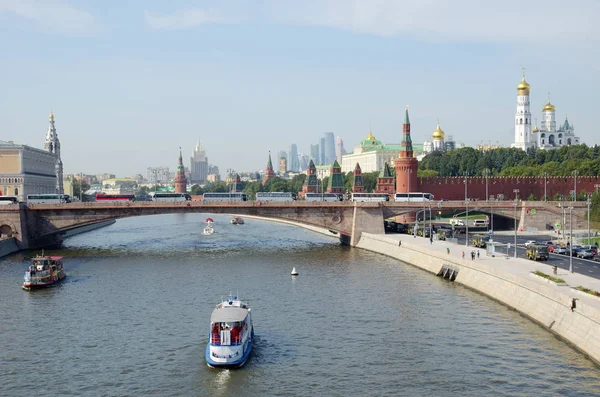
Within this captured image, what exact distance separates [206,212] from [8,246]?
81.1 ft

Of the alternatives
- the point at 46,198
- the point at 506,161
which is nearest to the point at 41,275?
the point at 46,198

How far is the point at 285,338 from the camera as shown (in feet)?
147

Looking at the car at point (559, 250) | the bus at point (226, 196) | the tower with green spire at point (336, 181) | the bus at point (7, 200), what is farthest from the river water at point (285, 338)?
the tower with green spire at point (336, 181)

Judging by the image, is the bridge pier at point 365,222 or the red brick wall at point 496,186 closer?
the bridge pier at point 365,222

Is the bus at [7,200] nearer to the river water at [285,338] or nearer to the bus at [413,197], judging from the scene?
the river water at [285,338]

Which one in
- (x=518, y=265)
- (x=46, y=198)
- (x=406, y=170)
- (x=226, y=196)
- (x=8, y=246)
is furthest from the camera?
(x=406, y=170)

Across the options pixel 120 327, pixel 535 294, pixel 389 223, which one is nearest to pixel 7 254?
pixel 120 327

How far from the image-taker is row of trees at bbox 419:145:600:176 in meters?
160

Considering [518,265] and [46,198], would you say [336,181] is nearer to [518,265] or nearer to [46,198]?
[46,198]

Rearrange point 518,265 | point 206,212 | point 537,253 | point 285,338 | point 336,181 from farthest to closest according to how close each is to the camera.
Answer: point 336,181 < point 206,212 < point 537,253 < point 518,265 < point 285,338

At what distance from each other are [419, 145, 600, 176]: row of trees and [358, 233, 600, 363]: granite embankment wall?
9060 cm

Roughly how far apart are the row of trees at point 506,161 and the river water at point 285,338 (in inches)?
3667

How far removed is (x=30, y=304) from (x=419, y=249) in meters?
38.6

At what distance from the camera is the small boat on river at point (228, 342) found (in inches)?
1531
